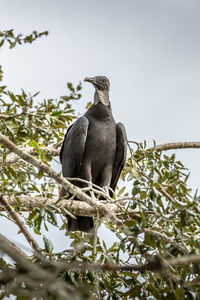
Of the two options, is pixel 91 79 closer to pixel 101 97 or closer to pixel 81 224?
pixel 101 97

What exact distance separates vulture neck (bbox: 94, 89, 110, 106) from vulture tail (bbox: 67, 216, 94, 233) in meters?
1.37

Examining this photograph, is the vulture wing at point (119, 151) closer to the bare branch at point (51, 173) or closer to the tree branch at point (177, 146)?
the tree branch at point (177, 146)

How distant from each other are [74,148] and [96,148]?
0.84 ft

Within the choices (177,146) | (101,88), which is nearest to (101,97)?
(101,88)

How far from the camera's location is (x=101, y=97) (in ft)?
14.7

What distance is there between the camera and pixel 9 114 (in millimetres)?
3133

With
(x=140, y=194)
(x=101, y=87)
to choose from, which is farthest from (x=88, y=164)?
(x=140, y=194)

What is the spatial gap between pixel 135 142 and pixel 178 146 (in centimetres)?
52

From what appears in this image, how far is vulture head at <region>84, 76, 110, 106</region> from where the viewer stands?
4444mm

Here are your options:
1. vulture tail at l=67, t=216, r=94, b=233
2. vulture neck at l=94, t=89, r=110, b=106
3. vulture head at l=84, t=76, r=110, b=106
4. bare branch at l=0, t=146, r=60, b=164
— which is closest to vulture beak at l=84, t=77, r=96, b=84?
vulture head at l=84, t=76, r=110, b=106

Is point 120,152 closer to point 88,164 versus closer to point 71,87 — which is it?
point 88,164

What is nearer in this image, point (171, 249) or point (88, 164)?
point (171, 249)

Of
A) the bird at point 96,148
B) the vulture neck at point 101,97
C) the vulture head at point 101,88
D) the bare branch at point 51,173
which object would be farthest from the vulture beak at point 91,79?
the bare branch at point 51,173

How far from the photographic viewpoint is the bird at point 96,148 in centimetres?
396
